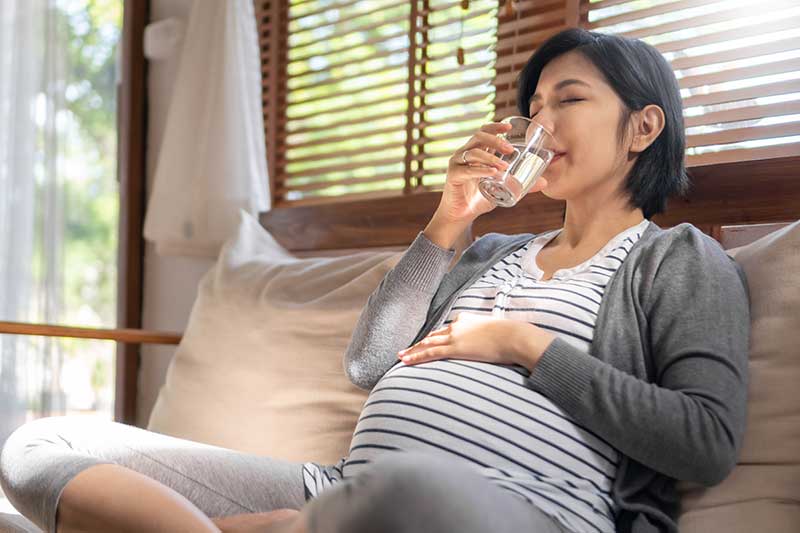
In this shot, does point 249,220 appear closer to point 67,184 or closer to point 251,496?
point 251,496

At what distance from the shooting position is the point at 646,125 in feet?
4.91

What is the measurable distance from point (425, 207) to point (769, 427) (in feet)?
3.57

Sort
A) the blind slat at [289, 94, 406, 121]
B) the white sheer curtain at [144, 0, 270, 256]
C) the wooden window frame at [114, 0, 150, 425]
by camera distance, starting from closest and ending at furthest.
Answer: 1. the blind slat at [289, 94, 406, 121]
2. the white sheer curtain at [144, 0, 270, 256]
3. the wooden window frame at [114, 0, 150, 425]

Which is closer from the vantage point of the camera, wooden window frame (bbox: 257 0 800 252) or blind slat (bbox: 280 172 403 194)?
wooden window frame (bbox: 257 0 800 252)

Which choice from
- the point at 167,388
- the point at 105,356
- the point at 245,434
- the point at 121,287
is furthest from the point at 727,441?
the point at 105,356

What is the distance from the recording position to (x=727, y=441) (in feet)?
3.81

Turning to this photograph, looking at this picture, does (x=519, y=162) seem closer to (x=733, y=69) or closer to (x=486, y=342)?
(x=486, y=342)

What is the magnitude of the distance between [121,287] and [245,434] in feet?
4.54

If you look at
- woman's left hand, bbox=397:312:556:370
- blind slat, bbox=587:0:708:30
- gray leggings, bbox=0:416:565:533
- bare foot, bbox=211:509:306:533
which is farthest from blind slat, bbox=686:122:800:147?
bare foot, bbox=211:509:306:533

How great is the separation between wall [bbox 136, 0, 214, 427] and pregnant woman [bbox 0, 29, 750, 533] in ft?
4.58

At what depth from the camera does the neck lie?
5.04 ft

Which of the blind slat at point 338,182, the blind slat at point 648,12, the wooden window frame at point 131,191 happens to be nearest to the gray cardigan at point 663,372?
the blind slat at point 648,12

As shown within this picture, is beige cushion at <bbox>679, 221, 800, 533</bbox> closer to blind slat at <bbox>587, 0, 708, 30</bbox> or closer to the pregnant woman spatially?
the pregnant woman

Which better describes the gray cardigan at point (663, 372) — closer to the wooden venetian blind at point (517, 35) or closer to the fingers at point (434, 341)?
the fingers at point (434, 341)
